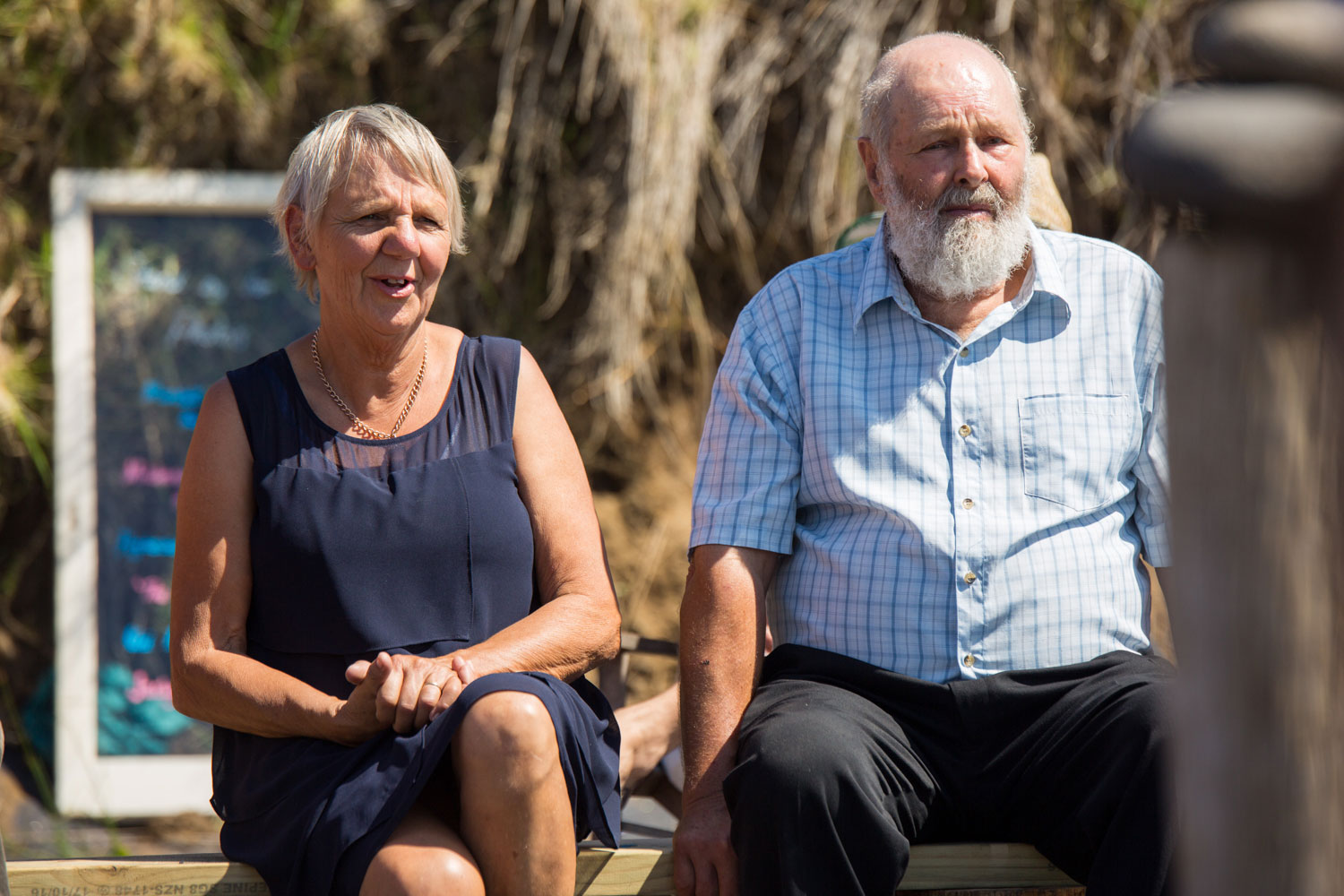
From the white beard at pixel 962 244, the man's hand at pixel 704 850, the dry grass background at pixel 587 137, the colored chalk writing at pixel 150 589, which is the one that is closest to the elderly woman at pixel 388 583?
the man's hand at pixel 704 850

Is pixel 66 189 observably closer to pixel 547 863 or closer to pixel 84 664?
pixel 84 664

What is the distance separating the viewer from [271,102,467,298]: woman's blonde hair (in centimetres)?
228

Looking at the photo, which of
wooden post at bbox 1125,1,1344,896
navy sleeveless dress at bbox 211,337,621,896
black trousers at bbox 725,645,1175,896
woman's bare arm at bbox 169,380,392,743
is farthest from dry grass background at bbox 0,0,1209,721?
wooden post at bbox 1125,1,1344,896

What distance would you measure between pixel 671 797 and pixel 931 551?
0.89 m

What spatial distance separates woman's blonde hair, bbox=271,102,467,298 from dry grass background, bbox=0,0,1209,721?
177 centimetres

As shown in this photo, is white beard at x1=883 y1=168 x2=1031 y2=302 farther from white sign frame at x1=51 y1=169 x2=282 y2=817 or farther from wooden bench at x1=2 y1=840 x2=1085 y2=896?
white sign frame at x1=51 y1=169 x2=282 y2=817

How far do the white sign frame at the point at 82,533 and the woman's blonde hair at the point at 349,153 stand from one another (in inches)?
80.7

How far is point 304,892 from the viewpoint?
1.99 m

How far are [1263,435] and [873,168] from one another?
1.77 metres

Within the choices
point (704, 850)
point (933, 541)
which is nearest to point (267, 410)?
point (704, 850)

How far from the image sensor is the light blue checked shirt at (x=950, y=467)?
225 centimetres

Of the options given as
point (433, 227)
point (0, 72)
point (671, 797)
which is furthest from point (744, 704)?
point (0, 72)

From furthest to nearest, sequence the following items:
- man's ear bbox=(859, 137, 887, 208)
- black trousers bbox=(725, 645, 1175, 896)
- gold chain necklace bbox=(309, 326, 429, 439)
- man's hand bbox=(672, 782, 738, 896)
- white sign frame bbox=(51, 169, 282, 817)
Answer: white sign frame bbox=(51, 169, 282, 817) → man's ear bbox=(859, 137, 887, 208) → gold chain necklace bbox=(309, 326, 429, 439) → man's hand bbox=(672, 782, 738, 896) → black trousers bbox=(725, 645, 1175, 896)

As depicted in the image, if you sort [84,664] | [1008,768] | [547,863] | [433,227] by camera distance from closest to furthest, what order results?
[547,863] → [1008,768] → [433,227] → [84,664]
